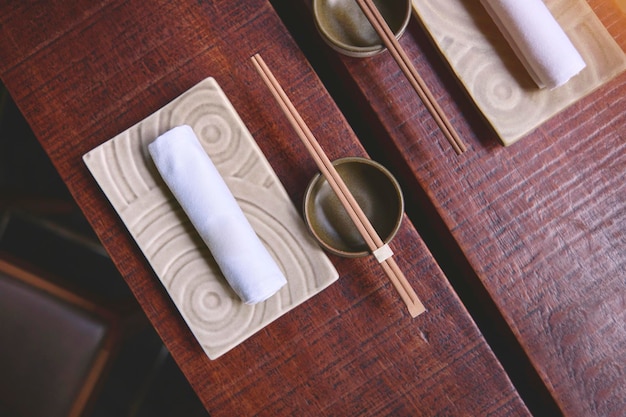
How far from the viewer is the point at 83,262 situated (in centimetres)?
181

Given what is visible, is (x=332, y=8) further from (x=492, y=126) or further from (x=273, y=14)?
(x=492, y=126)

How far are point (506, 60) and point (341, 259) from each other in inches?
19.6

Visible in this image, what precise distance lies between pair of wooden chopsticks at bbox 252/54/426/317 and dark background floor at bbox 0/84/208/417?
3.59 feet

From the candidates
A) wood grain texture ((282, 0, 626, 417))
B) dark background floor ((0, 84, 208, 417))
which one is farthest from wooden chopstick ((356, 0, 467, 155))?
dark background floor ((0, 84, 208, 417))

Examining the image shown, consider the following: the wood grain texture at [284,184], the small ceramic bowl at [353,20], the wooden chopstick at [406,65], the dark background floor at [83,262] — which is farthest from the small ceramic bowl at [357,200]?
the dark background floor at [83,262]

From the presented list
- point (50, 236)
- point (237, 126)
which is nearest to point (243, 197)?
point (237, 126)

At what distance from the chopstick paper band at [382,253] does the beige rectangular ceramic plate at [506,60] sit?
1.02ft

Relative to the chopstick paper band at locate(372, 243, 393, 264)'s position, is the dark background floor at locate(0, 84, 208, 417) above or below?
above

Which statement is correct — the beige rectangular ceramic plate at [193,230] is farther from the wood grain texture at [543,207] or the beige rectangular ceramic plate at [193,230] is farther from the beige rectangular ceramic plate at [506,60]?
the beige rectangular ceramic plate at [506,60]

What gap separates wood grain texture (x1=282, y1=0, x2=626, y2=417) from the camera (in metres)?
0.98

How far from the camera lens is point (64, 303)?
1309 mm

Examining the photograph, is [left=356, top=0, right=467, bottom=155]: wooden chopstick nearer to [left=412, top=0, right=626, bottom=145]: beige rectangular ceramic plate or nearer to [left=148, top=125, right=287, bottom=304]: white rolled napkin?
[left=412, top=0, right=626, bottom=145]: beige rectangular ceramic plate

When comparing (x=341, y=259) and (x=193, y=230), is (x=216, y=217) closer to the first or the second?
(x=193, y=230)

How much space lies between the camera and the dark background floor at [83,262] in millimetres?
1759
